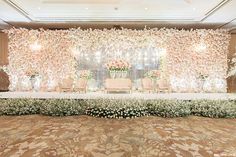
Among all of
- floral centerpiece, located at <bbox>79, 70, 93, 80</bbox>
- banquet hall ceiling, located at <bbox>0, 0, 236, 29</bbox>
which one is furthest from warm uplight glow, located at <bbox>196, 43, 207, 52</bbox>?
floral centerpiece, located at <bbox>79, 70, 93, 80</bbox>

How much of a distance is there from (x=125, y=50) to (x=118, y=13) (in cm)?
291

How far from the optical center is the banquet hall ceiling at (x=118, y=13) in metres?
8.10

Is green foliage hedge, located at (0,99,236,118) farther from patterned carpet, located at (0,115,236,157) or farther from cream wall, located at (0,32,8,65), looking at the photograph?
cream wall, located at (0,32,8,65)

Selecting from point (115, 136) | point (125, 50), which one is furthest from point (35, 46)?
point (115, 136)

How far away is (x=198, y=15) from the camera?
956cm

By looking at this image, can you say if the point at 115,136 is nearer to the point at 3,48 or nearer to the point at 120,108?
the point at 120,108

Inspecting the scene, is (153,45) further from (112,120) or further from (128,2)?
(112,120)

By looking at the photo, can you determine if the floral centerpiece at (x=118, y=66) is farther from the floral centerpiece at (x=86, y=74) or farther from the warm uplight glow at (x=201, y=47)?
the warm uplight glow at (x=201, y=47)

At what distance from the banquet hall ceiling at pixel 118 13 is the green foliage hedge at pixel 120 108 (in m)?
3.33

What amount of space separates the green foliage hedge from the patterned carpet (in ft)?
1.01

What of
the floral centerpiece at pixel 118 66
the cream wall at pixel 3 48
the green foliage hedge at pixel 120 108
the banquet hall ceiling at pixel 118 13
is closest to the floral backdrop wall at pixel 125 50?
the banquet hall ceiling at pixel 118 13

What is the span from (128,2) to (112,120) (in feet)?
13.2

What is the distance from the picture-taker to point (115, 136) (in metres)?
4.61

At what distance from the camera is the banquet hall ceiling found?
8.10 meters
